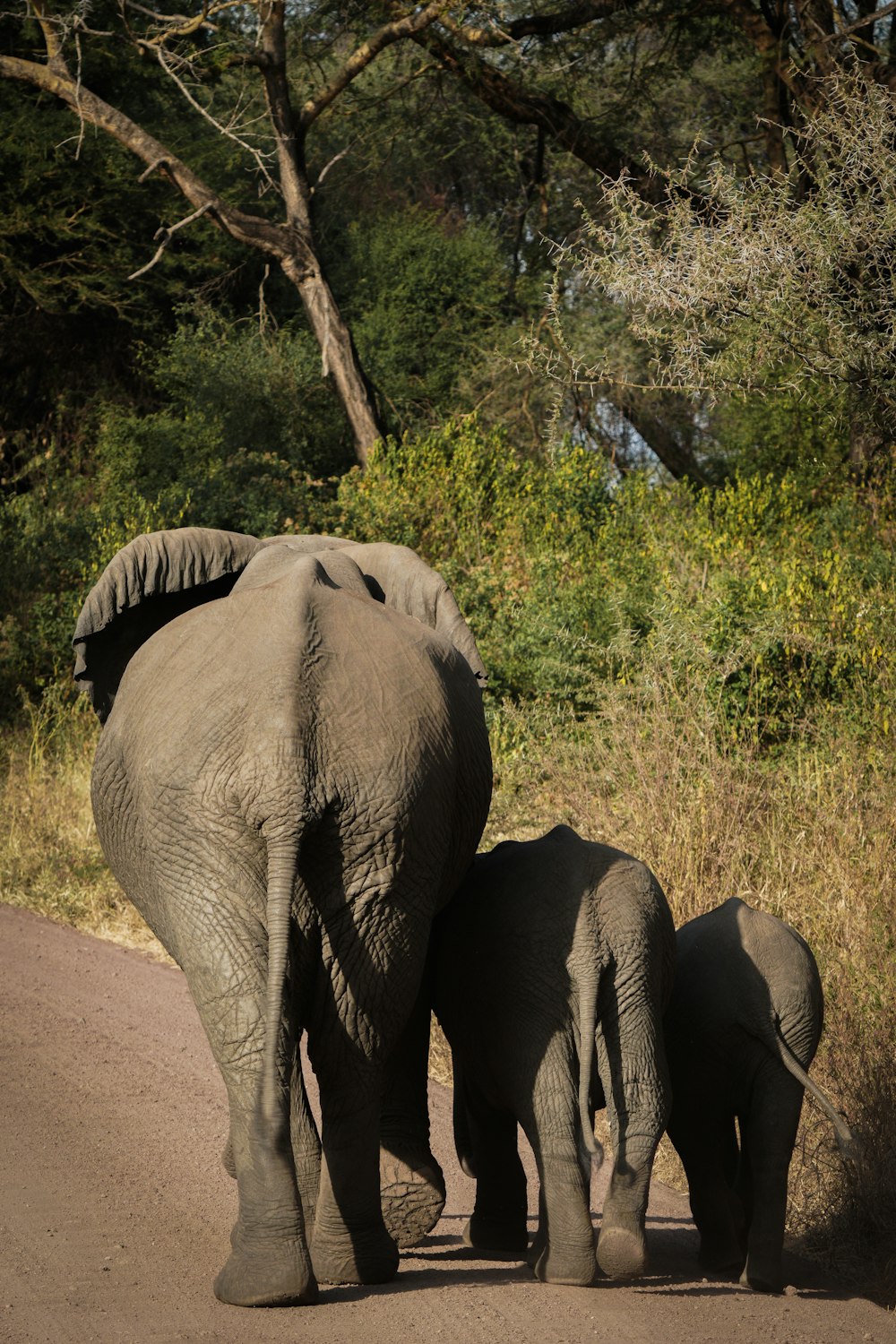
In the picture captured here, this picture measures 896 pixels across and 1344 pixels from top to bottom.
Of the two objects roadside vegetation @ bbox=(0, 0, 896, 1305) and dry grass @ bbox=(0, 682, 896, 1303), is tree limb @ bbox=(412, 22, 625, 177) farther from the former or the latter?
dry grass @ bbox=(0, 682, 896, 1303)

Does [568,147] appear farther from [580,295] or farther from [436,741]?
[436,741]

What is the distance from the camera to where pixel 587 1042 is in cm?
365

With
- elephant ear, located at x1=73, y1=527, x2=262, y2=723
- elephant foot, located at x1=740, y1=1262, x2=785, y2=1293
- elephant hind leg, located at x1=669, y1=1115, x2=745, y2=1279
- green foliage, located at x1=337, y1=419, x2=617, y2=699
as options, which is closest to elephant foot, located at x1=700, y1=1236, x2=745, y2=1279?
elephant hind leg, located at x1=669, y1=1115, x2=745, y2=1279

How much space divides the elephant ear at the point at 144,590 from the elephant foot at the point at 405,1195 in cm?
155

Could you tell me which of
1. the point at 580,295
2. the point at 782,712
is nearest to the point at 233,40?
the point at 580,295

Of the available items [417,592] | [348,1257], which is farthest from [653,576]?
[348,1257]

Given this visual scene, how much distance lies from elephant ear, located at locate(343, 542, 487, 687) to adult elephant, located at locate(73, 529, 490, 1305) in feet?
1.42

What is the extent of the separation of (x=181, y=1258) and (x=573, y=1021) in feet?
4.18

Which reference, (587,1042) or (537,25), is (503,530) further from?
(587,1042)

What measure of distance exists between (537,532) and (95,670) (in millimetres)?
9160

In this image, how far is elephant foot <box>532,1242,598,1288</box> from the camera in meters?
3.71

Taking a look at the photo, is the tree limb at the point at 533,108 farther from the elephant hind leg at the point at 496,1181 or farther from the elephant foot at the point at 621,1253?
the elephant foot at the point at 621,1253

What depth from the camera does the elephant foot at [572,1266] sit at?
3.71 metres

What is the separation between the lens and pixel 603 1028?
383 centimetres
